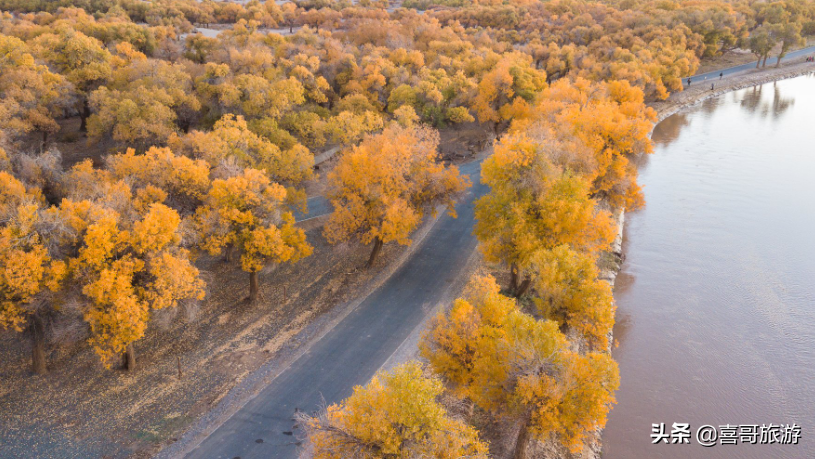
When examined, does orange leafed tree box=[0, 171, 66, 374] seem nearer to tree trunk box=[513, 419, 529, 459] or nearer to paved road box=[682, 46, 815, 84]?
tree trunk box=[513, 419, 529, 459]

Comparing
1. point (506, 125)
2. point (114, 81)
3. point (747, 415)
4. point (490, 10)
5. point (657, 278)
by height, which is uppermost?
point (490, 10)

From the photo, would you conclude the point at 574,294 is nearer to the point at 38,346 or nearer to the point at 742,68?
the point at 38,346

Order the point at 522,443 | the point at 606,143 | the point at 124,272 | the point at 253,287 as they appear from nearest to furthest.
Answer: the point at 522,443
the point at 124,272
the point at 253,287
the point at 606,143

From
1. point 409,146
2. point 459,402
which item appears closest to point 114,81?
point 409,146

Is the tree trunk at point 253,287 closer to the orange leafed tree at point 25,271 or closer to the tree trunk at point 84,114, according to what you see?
the orange leafed tree at point 25,271

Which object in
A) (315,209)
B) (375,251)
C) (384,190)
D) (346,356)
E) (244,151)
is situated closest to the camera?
(346,356)

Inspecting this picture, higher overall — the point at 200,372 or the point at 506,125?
the point at 506,125

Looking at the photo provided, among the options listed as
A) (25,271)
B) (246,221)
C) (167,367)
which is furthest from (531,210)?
(25,271)

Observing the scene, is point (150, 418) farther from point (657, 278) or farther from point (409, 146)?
point (657, 278)
